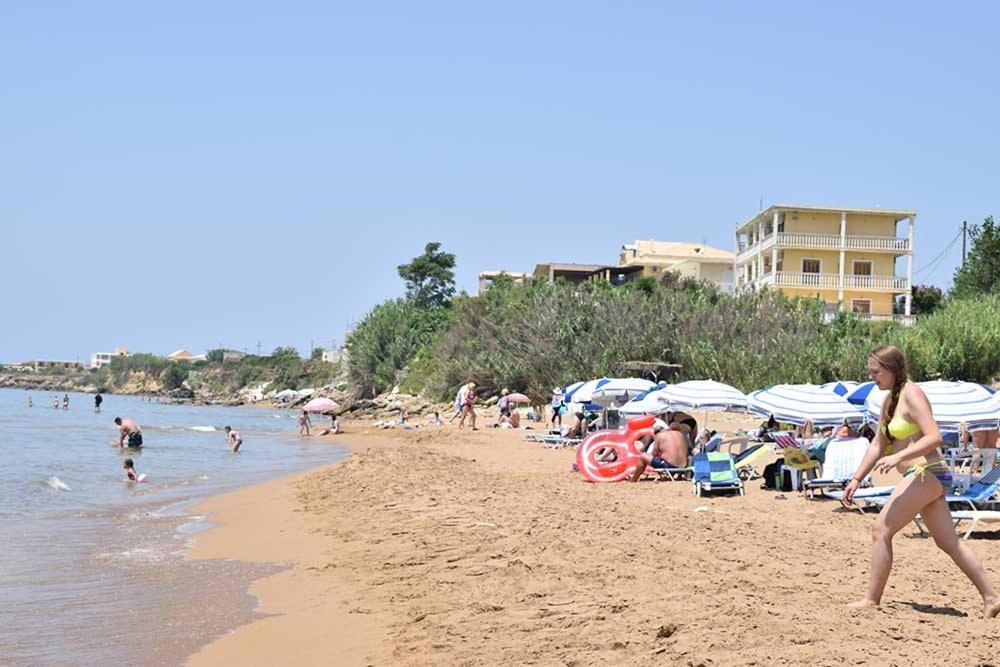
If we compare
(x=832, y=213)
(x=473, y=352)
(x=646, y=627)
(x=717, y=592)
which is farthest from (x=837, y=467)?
(x=832, y=213)

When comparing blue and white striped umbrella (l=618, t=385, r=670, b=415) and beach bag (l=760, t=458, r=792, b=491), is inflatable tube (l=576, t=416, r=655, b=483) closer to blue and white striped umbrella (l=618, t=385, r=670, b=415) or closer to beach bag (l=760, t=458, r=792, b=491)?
beach bag (l=760, t=458, r=792, b=491)

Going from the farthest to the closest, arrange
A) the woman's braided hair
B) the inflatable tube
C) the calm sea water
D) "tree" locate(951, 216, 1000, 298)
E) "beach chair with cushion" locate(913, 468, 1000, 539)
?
1. "tree" locate(951, 216, 1000, 298)
2. the inflatable tube
3. "beach chair with cushion" locate(913, 468, 1000, 539)
4. the calm sea water
5. the woman's braided hair

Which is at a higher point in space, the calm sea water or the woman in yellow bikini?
the woman in yellow bikini

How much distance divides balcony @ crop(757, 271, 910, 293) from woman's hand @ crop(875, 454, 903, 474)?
5195 cm

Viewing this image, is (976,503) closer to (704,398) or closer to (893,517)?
(893,517)

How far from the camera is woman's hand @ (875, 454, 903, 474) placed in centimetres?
555

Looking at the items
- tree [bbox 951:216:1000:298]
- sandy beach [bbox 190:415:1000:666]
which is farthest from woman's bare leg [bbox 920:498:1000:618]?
tree [bbox 951:216:1000:298]

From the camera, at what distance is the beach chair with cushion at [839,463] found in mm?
12766

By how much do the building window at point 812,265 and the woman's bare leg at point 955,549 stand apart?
53.3 meters

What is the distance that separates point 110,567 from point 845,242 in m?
51.9

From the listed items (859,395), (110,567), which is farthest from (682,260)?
(110,567)

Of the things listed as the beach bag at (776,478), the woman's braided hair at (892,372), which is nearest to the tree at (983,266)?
the beach bag at (776,478)

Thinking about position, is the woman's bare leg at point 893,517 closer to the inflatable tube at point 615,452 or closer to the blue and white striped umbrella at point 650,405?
the inflatable tube at point 615,452

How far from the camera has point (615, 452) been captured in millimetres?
16094
